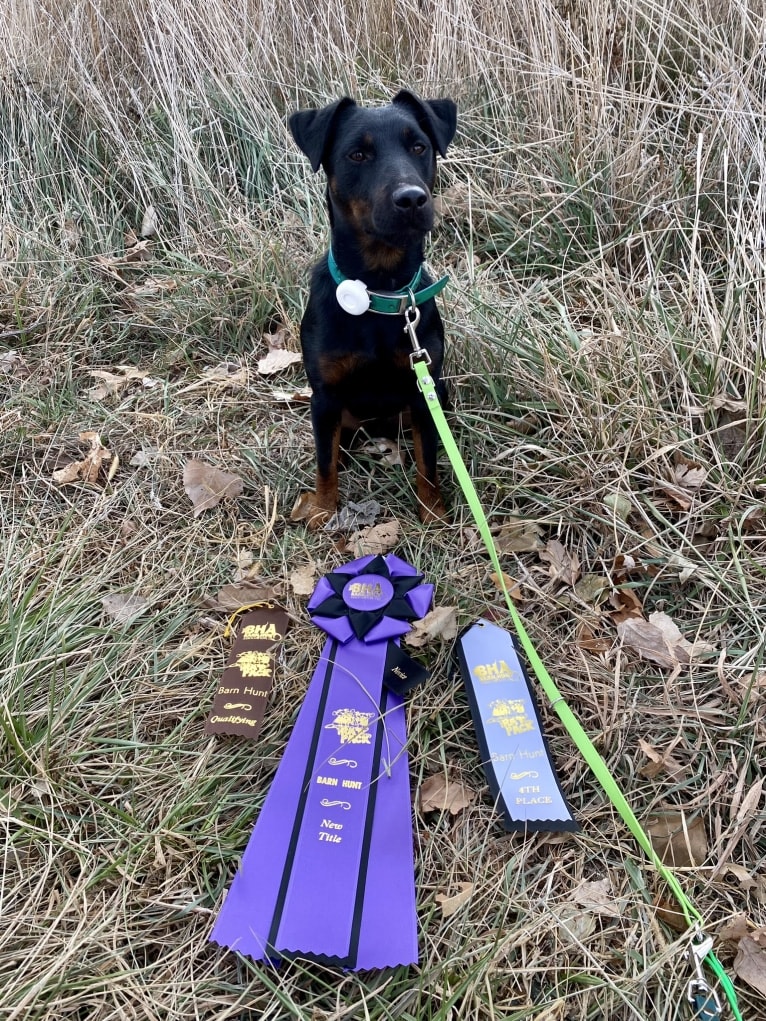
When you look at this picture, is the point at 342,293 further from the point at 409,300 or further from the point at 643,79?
the point at 643,79

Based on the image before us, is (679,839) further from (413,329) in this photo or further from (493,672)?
(413,329)

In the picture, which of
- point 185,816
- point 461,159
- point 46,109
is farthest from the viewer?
point 46,109

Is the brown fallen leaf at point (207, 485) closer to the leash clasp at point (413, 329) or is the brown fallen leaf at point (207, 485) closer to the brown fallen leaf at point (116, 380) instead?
the brown fallen leaf at point (116, 380)

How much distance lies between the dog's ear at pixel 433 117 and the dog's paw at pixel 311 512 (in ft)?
4.04

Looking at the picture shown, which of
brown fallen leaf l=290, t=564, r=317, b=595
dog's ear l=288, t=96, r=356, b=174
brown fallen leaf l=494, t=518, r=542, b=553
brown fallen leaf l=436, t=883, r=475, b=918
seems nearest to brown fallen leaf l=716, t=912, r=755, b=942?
brown fallen leaf l=436, t=883, r=475, b=918

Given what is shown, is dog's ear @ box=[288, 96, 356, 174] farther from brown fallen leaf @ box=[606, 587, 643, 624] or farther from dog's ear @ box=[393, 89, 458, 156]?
brown fallen leaf @ box=[606, 587, 643, 624]

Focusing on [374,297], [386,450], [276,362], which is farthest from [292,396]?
[374,297]

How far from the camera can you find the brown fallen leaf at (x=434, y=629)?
6.72ft

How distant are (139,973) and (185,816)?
1.08 ft

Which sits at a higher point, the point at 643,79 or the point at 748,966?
the point at 643,79

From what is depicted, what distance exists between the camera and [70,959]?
1.41 metres

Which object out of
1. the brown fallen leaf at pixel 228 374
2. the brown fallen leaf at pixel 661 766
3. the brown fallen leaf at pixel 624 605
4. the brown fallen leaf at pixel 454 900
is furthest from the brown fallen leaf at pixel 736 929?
the brown fallen leaf at pixel 228 374

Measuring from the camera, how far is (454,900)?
1520 mm

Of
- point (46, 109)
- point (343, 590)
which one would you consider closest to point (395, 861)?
point (343, 590)
